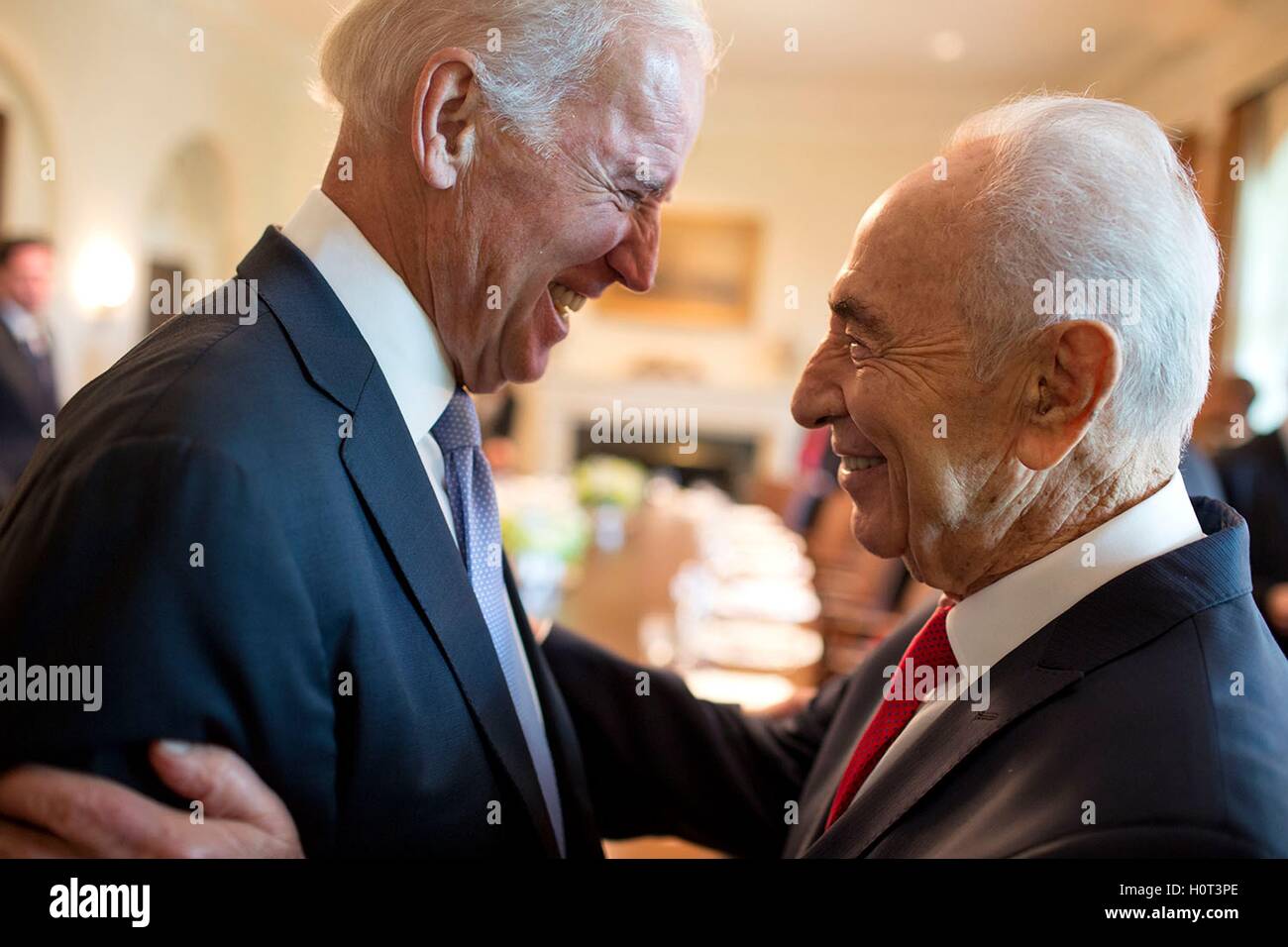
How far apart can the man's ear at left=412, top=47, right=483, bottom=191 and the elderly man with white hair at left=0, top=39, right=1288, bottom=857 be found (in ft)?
A: 1.59

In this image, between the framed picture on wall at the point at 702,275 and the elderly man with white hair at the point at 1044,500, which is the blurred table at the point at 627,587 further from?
the framed picture on wall at the point at 702,275

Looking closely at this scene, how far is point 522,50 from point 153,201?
35.2ft

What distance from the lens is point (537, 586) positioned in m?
3.63

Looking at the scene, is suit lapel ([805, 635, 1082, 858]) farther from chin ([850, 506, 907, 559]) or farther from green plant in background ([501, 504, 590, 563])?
green plant in background ([501, 504, 590, 563])

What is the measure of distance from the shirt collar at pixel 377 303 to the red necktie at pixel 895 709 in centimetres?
67

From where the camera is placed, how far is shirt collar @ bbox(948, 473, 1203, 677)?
120cm

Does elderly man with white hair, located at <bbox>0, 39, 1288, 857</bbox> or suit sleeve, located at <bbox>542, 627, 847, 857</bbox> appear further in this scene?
suit sleeve, located at <bbox>542, 627, 847, 857</bbox>

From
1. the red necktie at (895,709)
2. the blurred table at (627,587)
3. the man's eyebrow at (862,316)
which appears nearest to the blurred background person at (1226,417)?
the blurred table at (627,587)

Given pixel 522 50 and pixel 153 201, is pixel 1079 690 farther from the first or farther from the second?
pixel 153 201

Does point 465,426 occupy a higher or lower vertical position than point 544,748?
higher

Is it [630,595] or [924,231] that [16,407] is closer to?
[630,595]

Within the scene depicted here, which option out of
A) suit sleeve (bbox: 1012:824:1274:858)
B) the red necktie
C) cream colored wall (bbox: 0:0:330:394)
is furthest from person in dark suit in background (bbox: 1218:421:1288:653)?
cream colored wall (bbox: 0:0:330:394)
